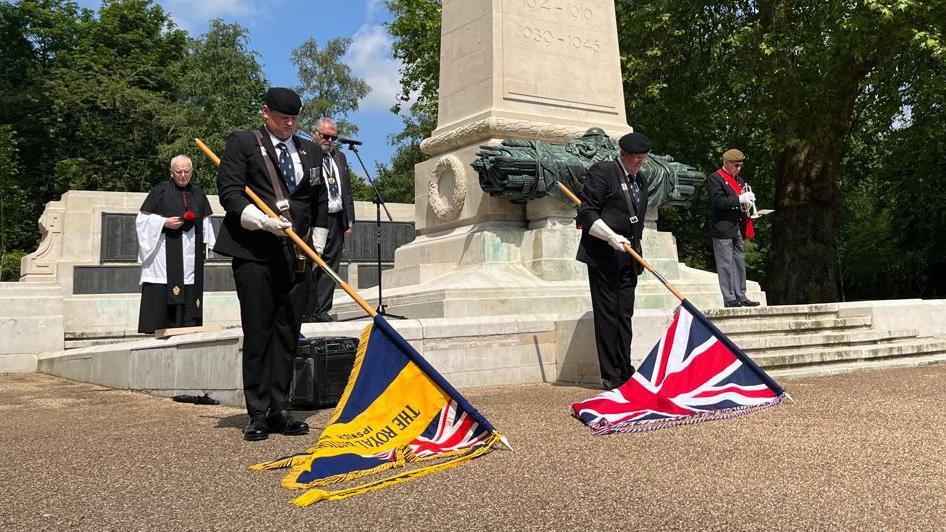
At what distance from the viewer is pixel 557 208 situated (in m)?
11.0

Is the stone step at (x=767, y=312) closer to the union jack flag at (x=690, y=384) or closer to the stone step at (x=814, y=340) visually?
the stone step at (x=814, y=340)

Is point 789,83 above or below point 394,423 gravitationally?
above

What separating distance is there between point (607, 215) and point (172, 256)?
4.61m

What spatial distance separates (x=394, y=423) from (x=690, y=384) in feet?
7.90

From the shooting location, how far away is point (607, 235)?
263 inches

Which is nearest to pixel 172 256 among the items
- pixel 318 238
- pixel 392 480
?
pixel 318 238

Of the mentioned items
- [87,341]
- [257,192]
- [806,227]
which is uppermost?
[806,227]

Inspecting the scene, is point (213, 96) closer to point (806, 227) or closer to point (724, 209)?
point (806, 227)

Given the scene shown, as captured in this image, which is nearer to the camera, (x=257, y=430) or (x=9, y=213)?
(x=257, y=430)

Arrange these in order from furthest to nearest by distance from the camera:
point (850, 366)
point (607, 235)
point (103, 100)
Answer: point (103, 100), point (850, 366), point (607, 235)

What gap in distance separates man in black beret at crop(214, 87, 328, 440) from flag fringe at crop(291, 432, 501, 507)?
1386mm

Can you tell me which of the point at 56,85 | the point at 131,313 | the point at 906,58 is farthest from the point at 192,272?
the point at 56,85

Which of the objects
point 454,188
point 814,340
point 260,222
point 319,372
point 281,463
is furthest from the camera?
point 454,188

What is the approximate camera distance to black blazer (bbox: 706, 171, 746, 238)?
10219 mm
